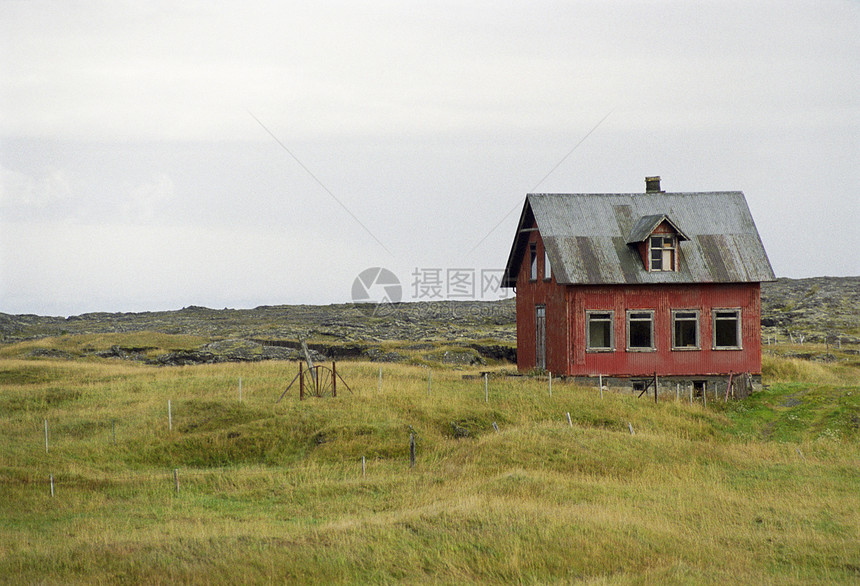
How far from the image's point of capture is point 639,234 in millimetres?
35625

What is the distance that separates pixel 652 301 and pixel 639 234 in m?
2.98

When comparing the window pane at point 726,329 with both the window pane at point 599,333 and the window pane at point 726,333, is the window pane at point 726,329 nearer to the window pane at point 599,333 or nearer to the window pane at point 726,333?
the window pane at point 726,333

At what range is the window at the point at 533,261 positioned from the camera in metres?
39.4

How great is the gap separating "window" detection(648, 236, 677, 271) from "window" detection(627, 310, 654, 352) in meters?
2.04

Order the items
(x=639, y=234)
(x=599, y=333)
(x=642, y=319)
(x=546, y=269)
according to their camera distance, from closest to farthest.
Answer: (x=599, y=333)
(x=642, y=319)
(x=639, y=234)
(x=546, y=269)

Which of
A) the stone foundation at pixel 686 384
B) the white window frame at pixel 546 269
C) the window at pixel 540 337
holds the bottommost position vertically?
the stone foundation at pixel 686 384

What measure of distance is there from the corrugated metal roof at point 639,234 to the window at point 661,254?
391mm

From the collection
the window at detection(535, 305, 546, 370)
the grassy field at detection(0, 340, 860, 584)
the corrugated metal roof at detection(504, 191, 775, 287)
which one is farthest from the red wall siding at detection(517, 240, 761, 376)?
the grassy field at detection(0, 340, 860, 584)

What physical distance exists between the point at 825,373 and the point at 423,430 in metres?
26.0

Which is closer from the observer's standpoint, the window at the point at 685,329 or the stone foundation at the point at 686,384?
the stone foundation at the point at 686,384

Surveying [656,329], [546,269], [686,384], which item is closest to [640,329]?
[656,329]

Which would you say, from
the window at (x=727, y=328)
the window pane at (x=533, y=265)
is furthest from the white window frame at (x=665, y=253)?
the window pane at (x=533, y=265)

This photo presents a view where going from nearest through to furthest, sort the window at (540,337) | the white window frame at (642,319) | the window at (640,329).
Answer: the white window frame at (642,319), the window at (640,329), the window at (540,337)

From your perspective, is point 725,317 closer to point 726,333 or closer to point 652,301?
point 726,333
